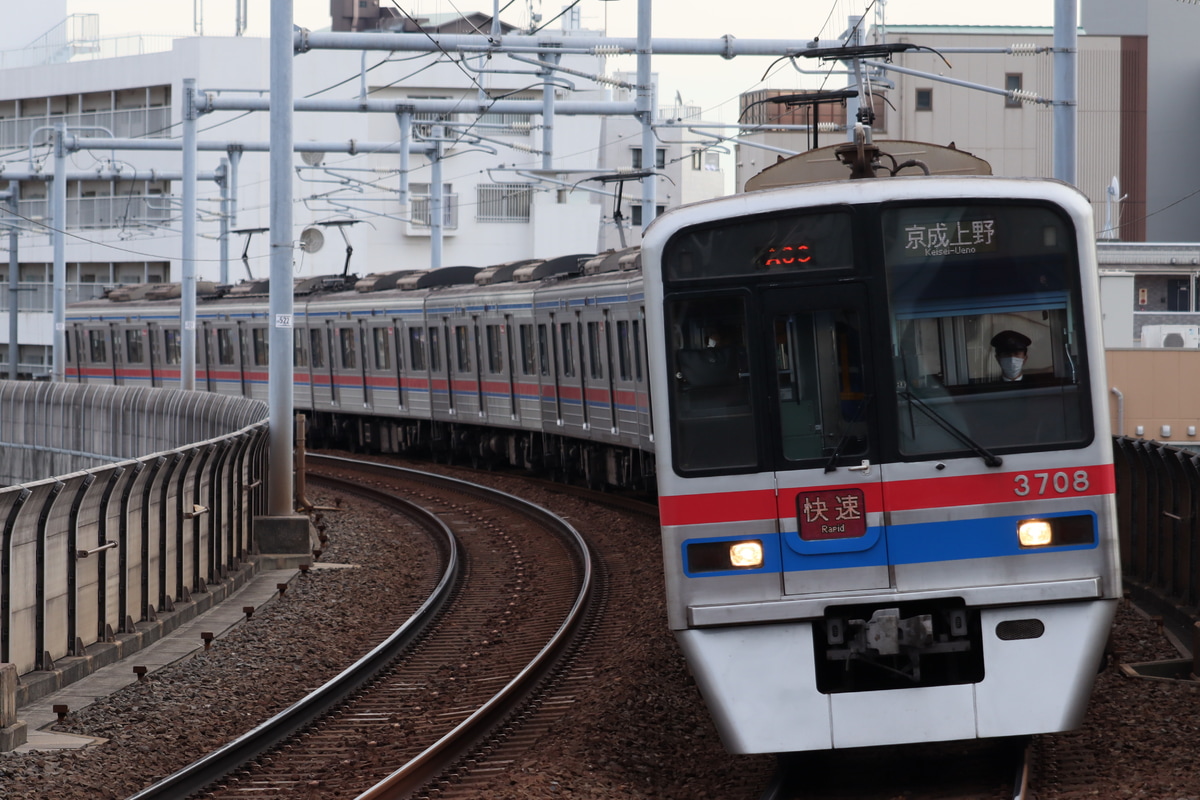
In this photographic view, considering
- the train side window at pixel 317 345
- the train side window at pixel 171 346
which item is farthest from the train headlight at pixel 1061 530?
the train side window at pixel 171 346

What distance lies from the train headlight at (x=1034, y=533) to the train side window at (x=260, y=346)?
2625cm

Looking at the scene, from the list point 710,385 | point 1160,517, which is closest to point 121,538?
point 710,385

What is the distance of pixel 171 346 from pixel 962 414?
3084 cm

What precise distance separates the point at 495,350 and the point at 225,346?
38.1ft

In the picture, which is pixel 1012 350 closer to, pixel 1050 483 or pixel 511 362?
pixel 1050 483

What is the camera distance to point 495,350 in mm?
23859

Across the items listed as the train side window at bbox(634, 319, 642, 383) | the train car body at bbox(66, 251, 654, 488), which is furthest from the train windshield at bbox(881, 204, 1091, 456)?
the train side window at bbox(634, 319, 642, 383)

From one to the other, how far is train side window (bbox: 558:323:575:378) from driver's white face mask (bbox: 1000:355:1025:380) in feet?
45.7

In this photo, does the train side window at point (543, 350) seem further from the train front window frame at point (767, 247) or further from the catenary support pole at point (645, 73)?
the train front window frame at point (767, 247)

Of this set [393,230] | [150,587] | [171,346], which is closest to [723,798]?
[150,587]

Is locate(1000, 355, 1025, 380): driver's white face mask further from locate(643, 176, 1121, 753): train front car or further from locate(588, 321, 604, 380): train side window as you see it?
locate(588, 321, 604, 380): train side window

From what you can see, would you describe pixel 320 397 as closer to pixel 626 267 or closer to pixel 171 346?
pixel 171 346

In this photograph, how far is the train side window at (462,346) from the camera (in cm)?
2486

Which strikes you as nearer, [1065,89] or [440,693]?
[440,693]
